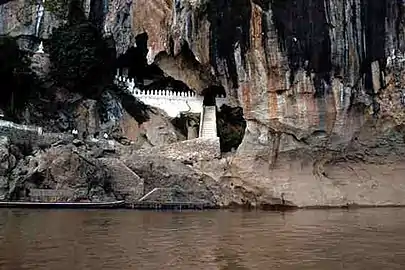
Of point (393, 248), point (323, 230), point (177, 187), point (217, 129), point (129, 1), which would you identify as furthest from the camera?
point (129, 1)

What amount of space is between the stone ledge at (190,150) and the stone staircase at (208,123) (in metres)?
1.79

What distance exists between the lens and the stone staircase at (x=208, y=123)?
125 ft

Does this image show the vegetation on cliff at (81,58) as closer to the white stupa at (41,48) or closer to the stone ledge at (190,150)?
the white stupa at (41,48)

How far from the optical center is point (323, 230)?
64.9 feet

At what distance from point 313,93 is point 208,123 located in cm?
884

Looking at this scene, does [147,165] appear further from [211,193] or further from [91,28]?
[91,28]

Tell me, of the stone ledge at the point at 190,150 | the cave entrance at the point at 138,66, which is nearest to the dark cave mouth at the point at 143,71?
the cave entrance at the point at 138,66

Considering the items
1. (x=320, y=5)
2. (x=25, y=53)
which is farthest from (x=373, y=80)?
(x=25, y=53)

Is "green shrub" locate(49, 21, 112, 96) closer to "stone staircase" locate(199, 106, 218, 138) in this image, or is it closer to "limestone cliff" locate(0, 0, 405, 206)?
"stone staircase" locate(199, 106, 218, 138)

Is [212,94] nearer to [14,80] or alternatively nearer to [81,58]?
[81,58]

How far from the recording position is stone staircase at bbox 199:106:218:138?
125 feet

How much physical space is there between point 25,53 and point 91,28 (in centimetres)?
483

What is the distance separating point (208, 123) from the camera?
3900cm

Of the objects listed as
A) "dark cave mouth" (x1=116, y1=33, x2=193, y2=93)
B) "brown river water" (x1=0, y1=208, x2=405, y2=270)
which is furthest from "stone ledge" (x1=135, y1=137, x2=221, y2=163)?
"brown river water" (x1=0, y1=208, x2=405, y2=270)
